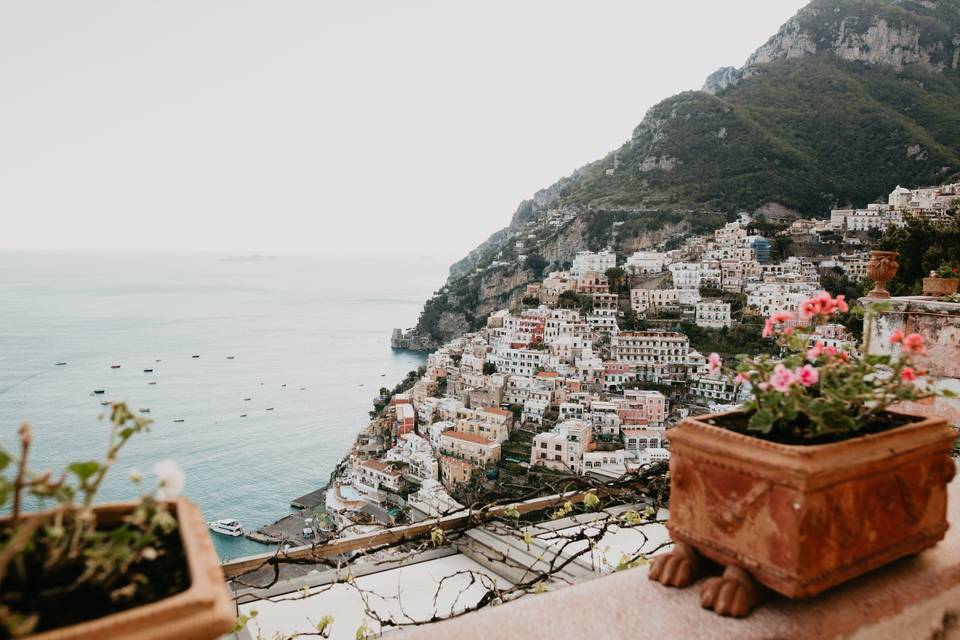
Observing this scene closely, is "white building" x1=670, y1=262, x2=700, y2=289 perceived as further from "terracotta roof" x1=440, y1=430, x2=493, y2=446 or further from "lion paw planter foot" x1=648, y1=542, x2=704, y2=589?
"lion paw planter foot" x1=648, y1=542, x2=704, y2=589

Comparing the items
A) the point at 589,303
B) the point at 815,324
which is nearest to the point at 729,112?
the point at 589,303

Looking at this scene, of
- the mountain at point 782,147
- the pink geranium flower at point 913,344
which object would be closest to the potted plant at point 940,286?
the pink geranium flower at point 913,344

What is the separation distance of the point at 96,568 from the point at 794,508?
2.24 feet

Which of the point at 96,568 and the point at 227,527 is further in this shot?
the point at 227,527

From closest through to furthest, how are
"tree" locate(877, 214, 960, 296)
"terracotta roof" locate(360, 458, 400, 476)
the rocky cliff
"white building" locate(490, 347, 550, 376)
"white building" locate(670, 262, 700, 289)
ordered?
"tree" locate(877, 214, 960, 296) → "terracotta roof" locate(360, 458, 400, 476) → "white building" locate(490, 347, 550, 376) → "white building" locate(670, 262, 700, 289) → the rocky cliff

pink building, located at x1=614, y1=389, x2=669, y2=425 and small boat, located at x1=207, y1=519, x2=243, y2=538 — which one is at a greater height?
pink building, located at x1=614, y1=389, x2=669, y2=425

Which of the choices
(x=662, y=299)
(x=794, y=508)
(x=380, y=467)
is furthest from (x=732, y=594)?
(x=662, y=299)

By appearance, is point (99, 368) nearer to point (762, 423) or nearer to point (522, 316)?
point (522, 316)

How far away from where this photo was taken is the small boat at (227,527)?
50.3 feet

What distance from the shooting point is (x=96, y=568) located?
462 mm

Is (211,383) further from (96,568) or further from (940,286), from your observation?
(96,568)

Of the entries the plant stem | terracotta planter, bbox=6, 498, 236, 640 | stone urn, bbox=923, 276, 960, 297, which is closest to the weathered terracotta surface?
terracotta planter, bbox=6, 498, 236, 640

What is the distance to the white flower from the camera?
18.6 inches

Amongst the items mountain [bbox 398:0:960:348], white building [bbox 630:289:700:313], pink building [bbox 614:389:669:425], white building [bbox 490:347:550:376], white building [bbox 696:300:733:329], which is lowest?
pink building [bbox 614:389:669:425]
